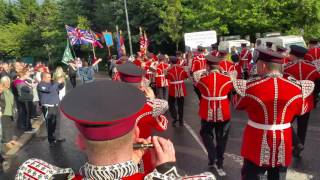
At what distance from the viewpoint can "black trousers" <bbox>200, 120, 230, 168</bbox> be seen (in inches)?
265

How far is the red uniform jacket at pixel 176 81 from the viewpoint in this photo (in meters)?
10.6

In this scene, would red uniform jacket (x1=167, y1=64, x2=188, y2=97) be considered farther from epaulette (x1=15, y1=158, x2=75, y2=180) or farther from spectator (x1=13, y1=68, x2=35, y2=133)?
A: epaulette (x1=15, y1=158, x2=75, y2=180)

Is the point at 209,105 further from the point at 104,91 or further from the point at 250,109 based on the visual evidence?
the point at 104,91

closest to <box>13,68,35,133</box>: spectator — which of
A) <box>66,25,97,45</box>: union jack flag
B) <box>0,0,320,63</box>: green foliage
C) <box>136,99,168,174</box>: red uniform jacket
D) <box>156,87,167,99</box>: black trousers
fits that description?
<box>156,87,167,99</box>: black trousers

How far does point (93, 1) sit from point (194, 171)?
1702 inches

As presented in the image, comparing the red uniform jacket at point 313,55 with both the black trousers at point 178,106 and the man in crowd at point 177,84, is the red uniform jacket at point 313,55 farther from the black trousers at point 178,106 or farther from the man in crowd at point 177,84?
the black trousers at point 178,106

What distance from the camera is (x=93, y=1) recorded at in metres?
48.2

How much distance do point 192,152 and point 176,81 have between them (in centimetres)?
282

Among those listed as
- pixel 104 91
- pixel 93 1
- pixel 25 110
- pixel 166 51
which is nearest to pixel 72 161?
pixel 25 110

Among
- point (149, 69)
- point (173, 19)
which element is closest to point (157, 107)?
point (149, 69)

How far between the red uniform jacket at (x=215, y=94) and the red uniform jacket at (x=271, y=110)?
1758 mm

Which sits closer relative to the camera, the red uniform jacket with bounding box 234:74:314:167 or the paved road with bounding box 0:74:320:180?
the red uniform jacket with bounding box 234:74:314:167

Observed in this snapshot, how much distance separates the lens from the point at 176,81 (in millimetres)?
10656

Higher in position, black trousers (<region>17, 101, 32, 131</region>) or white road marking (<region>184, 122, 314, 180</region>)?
white road marking (<region>184, 122, 314, 180</region>)
